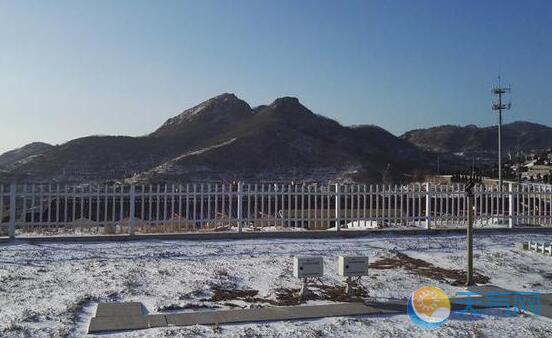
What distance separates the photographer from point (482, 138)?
155m

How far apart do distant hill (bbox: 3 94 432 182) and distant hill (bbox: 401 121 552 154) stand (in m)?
17.4

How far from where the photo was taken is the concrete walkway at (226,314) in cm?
600

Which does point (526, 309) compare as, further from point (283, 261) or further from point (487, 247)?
point (487, 247)

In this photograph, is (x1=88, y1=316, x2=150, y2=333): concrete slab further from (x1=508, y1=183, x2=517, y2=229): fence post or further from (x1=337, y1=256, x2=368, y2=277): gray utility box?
(x1=508, y1=183, x2=517, y2=229): fence post

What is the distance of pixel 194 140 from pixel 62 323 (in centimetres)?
13768

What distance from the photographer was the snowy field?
5973 mm

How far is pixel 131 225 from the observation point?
12.9m

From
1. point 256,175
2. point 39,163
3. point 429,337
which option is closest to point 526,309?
point 429,337

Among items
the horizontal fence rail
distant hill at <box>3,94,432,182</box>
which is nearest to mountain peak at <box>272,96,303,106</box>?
distant hill at <box>3,94,432,182</box>

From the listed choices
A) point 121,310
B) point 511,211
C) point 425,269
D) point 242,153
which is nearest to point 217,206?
point 425,269

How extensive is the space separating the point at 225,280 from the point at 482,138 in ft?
523

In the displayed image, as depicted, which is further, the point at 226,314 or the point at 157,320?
the point at 226,314

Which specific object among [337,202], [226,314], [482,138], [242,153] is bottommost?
[226,314]

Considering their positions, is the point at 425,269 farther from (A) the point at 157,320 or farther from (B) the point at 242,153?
(B) the point at 242,153
